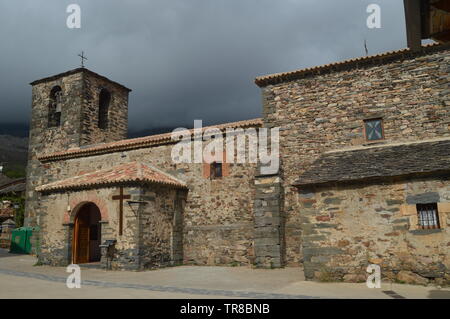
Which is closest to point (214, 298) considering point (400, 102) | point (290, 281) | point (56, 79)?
point (290, 281)

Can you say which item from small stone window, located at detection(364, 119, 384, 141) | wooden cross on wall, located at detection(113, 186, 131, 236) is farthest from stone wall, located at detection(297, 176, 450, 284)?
wooden cross on wall, located at detection(113, 186, 131, 236)

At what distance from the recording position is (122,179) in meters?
12.2

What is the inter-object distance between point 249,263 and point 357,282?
472 cm

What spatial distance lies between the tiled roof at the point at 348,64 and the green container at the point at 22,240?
45.8ft

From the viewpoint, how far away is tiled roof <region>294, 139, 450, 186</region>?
29.0ft

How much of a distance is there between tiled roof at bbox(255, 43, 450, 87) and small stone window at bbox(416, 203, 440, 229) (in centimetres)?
517

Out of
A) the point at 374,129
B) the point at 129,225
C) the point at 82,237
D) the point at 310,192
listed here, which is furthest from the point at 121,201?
the point at 374,129

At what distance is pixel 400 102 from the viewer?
11516mm

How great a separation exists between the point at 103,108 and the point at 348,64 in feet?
49.5

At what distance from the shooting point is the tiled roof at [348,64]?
11.3 metres

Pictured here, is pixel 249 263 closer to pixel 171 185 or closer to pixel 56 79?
pixel 171 185

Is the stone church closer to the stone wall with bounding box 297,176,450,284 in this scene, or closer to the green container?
the stone wall with bounding box 297,176,450,284

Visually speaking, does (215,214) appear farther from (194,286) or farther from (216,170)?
(194,286)

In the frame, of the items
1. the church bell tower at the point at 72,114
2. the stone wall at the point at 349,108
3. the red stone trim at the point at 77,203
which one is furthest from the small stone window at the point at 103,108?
the stone wall at the point at 349,108
